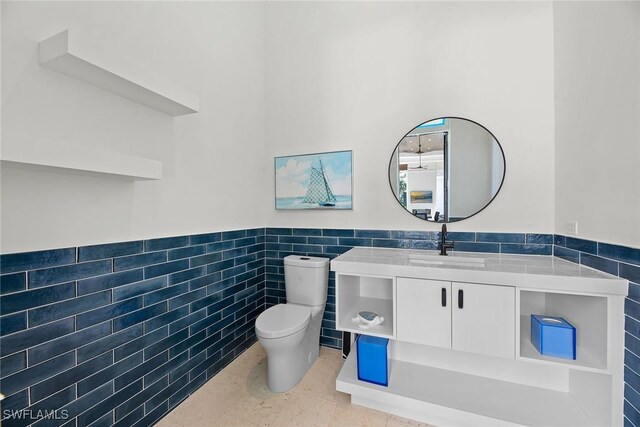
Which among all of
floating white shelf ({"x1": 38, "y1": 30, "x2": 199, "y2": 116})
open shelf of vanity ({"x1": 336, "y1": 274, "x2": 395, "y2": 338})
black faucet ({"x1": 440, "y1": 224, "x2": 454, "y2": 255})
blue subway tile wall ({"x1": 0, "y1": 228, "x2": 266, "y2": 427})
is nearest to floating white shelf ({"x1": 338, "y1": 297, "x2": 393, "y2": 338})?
open shelf of vanity ({"x1": 336, "y1": 274, "x2": 395, "y2": 338})

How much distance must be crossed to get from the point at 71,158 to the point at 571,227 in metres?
2.48

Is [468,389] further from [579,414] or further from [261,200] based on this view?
[261,200]

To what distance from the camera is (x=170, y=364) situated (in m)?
1.63

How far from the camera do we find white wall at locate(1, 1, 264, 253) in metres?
1.05

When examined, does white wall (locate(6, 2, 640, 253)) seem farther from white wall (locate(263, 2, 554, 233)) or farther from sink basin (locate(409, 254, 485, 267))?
sink basin (locate(409, 254, 485, 267))

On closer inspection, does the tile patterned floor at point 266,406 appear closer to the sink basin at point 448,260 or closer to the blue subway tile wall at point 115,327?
the blue subway tile wall at point 115,327

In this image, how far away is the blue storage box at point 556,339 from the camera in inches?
53.3

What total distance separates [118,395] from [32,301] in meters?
0.66

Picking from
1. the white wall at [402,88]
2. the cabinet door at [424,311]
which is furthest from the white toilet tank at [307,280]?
the cabinet door at [424,311]

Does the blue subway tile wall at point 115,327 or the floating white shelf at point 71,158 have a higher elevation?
the floating white shelf at point 71,158

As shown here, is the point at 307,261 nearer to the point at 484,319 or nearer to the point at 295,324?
the point at 295,324

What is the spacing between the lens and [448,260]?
5.58 feet

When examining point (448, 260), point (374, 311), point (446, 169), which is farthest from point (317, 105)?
point (374, 311)

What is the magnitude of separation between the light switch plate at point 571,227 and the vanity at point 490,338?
19 centimetres
